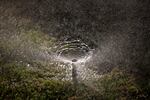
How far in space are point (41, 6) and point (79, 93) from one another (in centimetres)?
728

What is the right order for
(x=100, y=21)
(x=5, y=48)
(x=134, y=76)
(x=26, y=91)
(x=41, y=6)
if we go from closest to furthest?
(x=26, y=91)
(x=134, y=76)
(x=5, y=48)
(x=100, y=21)
(x=41, y=6)

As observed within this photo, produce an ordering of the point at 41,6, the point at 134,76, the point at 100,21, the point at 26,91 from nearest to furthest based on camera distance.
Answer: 1. the point at 26,91
2. the point at 134,76
3. the point at 100,21
4. the point at 41,6

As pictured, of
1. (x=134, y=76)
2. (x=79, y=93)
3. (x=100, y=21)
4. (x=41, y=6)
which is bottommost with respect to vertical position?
(x=79, y=93)

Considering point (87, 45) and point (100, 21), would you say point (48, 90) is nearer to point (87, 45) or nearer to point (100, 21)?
point (87, 45)

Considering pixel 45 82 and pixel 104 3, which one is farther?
pixel 104 3

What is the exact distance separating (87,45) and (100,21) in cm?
255

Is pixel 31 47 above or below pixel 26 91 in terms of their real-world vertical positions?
above

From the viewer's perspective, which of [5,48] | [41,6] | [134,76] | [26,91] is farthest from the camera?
[41,6]

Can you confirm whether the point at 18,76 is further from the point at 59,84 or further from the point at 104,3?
the point at 104,3

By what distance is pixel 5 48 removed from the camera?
13398 mm

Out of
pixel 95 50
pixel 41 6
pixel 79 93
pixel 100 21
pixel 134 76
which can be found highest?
pixel 41 6

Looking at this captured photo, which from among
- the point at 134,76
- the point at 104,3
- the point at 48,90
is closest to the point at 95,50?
the point at 134,76

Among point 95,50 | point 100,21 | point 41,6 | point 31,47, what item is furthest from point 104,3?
point 31,47

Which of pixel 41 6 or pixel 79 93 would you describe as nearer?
pixel 79 93
